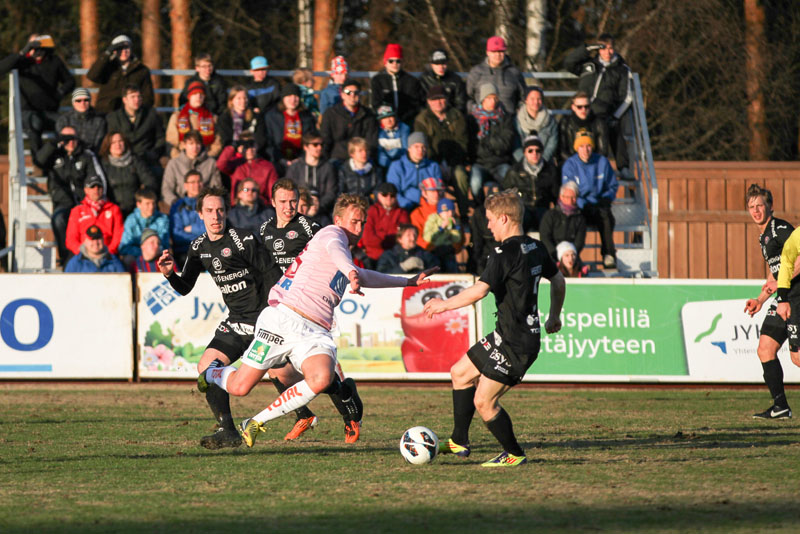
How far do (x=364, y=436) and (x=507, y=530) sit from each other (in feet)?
13.2

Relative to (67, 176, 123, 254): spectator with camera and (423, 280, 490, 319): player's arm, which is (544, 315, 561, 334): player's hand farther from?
(67, 176, 123, 254): spectator with camera

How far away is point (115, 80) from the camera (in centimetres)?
1739

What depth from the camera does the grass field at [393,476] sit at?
6.40 meters

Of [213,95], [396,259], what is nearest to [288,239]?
[396,259]

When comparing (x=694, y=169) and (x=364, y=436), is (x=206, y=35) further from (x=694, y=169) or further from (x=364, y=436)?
(x=364, y=436)

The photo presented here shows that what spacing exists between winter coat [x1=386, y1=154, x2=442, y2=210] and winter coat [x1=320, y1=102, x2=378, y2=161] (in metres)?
0.59

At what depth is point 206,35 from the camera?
102 feet

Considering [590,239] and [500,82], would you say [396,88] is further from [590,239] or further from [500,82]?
[590,239]

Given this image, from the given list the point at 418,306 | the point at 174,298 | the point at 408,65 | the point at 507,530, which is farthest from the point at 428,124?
the point at 507,530

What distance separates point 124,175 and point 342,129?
10.3ft

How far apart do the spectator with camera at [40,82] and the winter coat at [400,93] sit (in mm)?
4509

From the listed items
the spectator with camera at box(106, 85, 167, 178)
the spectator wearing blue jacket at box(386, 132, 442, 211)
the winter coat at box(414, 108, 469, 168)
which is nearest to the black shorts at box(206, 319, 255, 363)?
the spectator wearing blue jacket at box(386, 132, 442, 211)

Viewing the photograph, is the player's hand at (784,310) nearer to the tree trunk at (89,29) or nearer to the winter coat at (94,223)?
the winter coat at (94,223)

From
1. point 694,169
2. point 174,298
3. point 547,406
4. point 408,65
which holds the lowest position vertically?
point 547,406
